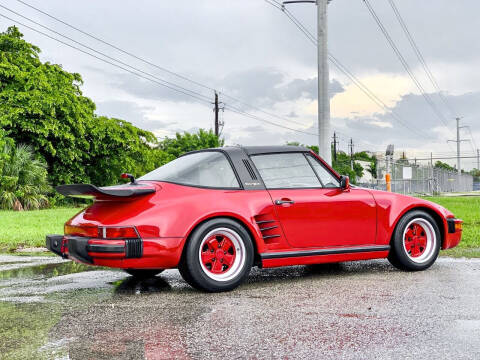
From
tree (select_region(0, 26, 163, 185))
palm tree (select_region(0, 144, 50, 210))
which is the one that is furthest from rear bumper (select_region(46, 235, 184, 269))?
tree (select_region(0, 26, 163, 185))

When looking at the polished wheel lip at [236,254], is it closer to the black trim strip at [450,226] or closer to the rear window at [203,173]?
the rear window at [203,173]

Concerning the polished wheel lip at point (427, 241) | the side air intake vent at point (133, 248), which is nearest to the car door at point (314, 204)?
the polished wheel lip at point (427, 241)

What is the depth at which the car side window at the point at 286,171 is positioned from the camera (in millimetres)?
5988

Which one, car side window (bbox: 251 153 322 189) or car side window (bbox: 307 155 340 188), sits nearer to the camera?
car side window (bbox: 251 153 322 189)

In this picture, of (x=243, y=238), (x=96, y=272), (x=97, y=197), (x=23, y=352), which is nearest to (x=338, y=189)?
(x=243, y=238)

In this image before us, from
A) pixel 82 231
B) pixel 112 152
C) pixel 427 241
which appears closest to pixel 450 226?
pixel 427 241

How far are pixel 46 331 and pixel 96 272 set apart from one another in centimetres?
289

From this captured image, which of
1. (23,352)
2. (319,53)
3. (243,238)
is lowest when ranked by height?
(23,352)

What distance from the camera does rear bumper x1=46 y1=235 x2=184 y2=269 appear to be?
5066 millimetres

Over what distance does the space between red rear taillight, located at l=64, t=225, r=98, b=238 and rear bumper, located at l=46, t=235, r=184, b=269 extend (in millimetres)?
55

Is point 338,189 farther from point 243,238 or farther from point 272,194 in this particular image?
point 243,238

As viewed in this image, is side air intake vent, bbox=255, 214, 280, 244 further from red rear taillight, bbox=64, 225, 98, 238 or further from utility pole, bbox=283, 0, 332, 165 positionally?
utility pole, bbox=283, 0, 332, 165

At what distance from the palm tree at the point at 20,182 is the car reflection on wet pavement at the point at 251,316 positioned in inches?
740

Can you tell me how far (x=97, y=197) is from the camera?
18.1 ft
